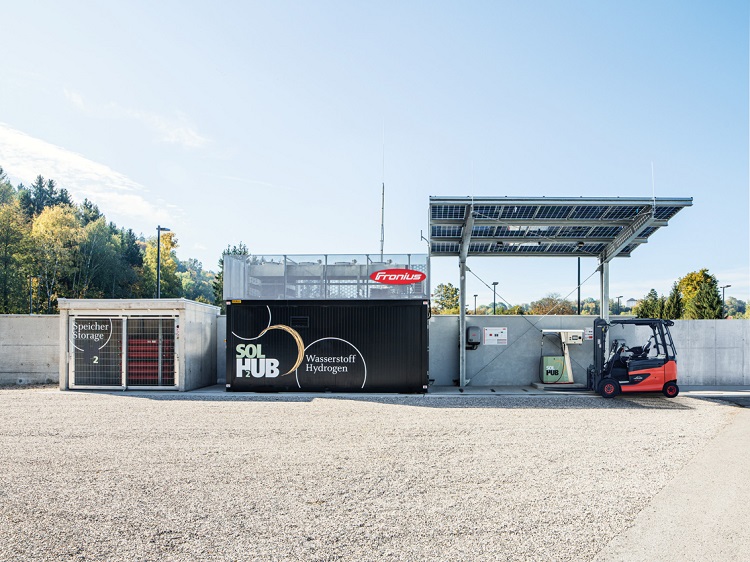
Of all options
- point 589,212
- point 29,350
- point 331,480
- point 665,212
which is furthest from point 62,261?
point 331,480

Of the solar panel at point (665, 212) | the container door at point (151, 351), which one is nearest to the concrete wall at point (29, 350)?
the container door at point (151, 351)

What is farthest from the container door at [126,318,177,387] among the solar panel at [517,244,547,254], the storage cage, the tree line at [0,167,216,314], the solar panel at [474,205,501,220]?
the tree line at [0,167,216,314]

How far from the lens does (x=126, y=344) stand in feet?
58.0

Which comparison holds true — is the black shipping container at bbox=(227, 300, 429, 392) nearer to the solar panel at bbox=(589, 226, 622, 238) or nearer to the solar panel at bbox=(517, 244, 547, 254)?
the solar panel at bbox=(517, 244, 547, 254)

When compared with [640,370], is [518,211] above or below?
above

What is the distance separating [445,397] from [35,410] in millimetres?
10157

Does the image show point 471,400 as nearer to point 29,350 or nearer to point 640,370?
point 640,370

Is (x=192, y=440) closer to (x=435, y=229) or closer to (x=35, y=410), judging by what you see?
(x=35, y=410)

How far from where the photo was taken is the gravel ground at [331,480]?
5.32 m

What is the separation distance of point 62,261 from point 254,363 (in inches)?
1532

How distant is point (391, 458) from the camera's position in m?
8.68

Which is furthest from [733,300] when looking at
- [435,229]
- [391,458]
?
[391,458]

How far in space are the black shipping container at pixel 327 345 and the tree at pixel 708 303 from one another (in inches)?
1373

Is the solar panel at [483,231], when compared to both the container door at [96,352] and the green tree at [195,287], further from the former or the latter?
the green tree at [195,287]
